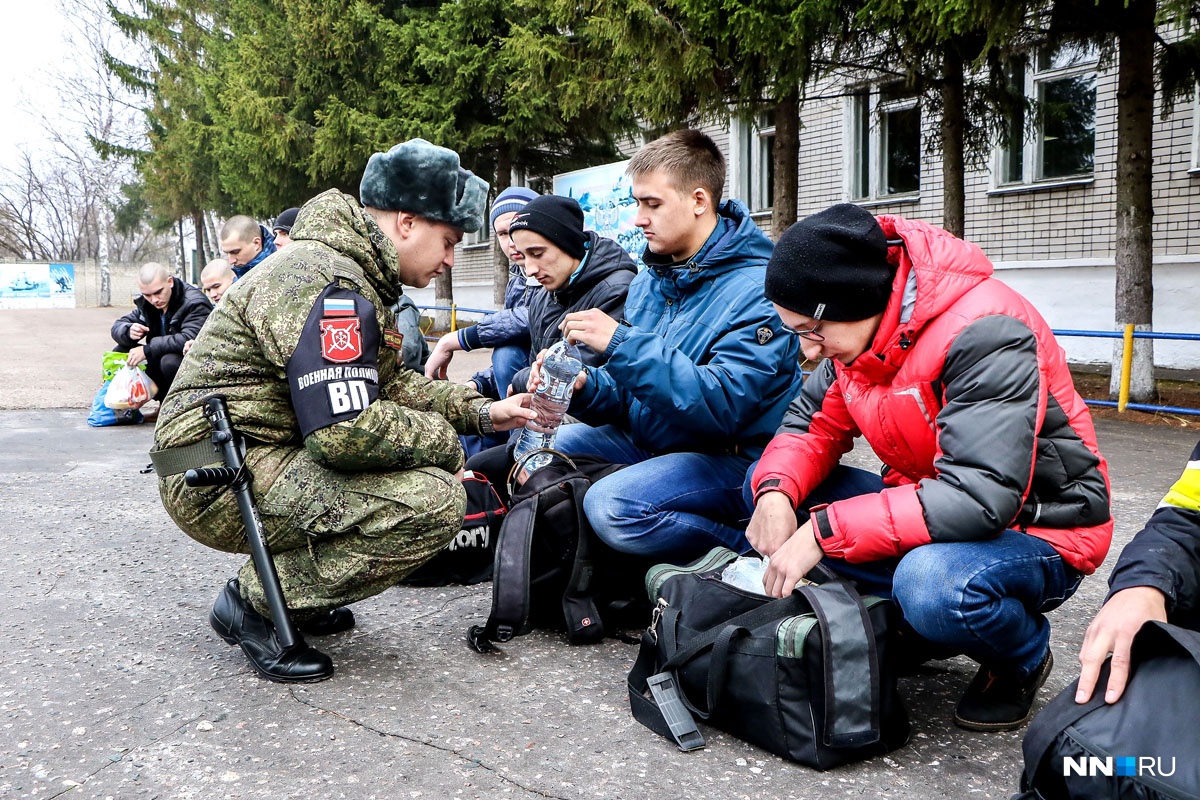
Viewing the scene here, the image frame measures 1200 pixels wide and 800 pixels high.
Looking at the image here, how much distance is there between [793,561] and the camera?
8.07 ft

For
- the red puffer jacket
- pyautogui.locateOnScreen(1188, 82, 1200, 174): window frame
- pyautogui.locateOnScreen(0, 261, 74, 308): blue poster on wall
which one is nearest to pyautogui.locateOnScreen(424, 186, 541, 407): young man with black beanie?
the red puffer jacket

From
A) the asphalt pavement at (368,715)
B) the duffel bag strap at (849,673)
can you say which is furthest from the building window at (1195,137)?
the duffel bag strap at (849,673)

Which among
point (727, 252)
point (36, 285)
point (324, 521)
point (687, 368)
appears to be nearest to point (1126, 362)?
point (727, 252)

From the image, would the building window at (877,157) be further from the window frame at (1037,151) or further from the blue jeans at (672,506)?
the blue jeans at (672,506)

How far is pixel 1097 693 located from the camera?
1.67m

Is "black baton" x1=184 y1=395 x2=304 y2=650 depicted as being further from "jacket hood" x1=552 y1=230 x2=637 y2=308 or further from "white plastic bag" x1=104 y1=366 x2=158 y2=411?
"white plastic bag" x1=104 y1=366 x2=158 y2=411

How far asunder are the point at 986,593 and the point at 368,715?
5.40 ft

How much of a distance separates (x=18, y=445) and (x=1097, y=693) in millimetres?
7982

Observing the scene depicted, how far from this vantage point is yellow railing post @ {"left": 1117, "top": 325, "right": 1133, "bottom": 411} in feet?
28.6

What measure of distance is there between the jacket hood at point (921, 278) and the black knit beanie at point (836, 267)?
0.13 feet

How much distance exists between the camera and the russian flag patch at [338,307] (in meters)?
2.82

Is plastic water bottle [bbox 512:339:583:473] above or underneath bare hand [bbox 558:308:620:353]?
underneath

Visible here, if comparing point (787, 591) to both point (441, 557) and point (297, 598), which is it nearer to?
point (297, 598)

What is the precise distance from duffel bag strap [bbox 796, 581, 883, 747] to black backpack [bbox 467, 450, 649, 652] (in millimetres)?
1127
